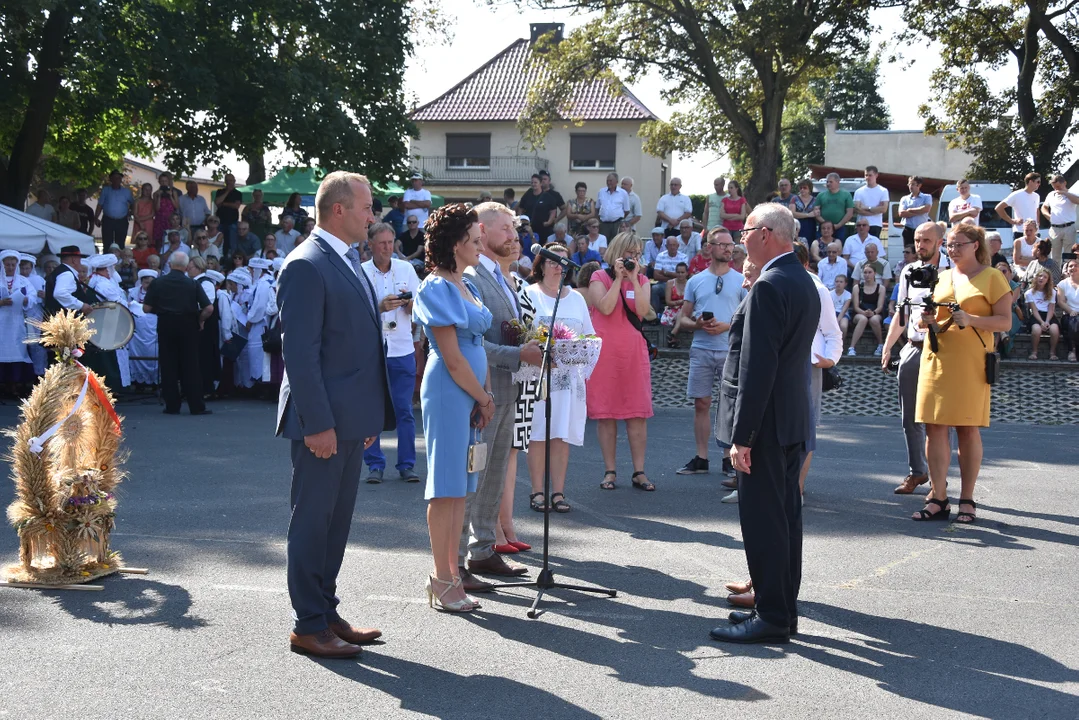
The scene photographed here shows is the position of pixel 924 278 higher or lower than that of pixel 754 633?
higher

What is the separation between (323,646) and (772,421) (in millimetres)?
2366

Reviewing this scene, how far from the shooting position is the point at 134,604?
6.00 metres

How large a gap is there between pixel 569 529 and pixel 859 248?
13.3 m

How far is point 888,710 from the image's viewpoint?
15.3 feet

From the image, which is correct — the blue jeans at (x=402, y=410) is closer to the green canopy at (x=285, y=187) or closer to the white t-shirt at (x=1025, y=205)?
the white t-shirt at (x=1025, y=205)

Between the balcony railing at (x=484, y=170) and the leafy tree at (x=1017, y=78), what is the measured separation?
29.2 metres

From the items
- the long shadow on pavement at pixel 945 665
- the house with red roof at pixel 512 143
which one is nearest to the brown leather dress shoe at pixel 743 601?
the long shadow on pavement at pixel 945 665

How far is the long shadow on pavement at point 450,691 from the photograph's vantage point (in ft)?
15.0

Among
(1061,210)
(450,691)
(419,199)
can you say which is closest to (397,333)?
(450,691)

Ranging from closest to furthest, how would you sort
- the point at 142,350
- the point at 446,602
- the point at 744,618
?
the point at 744,618
the point at 446,602
the point at 142,350

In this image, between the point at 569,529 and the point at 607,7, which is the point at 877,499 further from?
the point at 607,7

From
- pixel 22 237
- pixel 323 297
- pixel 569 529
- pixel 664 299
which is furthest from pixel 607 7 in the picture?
pixel 323 297

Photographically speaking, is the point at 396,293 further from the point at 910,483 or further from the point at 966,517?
the point at 966,517

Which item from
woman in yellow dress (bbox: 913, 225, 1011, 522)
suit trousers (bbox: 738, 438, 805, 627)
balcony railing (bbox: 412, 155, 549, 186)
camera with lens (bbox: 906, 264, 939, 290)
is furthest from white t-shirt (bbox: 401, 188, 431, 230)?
balcony railing (bbox: 412, 155, 549, 186)
